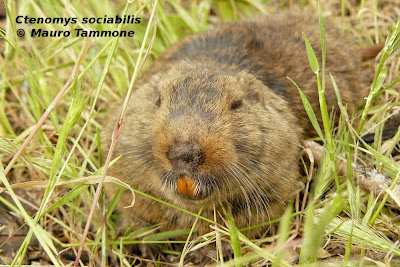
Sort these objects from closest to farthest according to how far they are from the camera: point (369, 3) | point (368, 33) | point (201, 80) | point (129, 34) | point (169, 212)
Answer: point (201, 80), point (169, 212), point (129, 34), point (368, 33), point (369, 3)

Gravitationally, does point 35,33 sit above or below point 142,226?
above

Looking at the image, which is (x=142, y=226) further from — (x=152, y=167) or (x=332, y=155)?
(x=332, y=155)

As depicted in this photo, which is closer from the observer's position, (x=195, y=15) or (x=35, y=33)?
(x=35, y=33)

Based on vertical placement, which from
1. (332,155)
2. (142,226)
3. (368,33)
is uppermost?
(368,33)

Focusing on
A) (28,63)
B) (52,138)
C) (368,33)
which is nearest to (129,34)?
(52,138)

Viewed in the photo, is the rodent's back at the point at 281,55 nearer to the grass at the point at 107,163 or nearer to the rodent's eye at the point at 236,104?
the grass at the point at 107,163

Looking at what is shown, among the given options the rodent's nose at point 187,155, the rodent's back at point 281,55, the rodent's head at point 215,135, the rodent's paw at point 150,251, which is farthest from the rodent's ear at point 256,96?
the rodent's paw at point 150,251

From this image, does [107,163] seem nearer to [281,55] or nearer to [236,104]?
[236,104]
